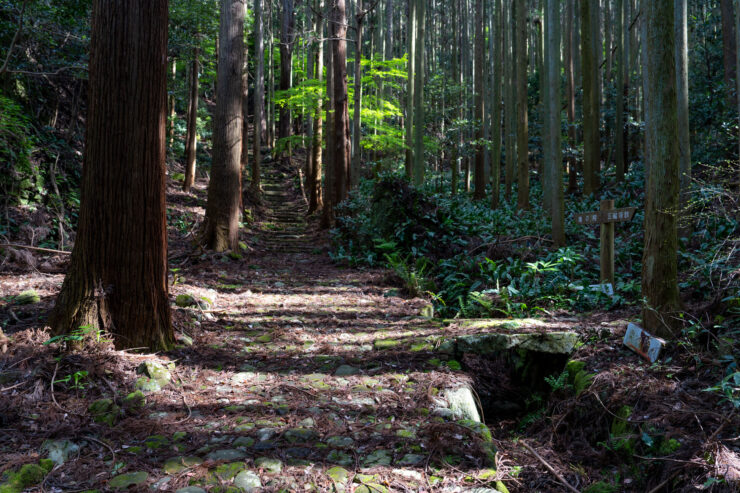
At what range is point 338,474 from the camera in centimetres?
254

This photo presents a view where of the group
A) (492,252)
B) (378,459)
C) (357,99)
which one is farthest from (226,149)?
(378,459)

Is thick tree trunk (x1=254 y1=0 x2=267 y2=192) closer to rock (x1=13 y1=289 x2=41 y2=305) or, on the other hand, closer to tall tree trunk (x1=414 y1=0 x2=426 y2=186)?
tall tree trunk (x1=414 y1=0 x2=426 y2=186)

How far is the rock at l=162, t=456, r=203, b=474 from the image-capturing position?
248cm

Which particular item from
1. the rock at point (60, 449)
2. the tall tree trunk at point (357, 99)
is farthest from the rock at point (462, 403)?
the tall tree trunk at point (357, 99)

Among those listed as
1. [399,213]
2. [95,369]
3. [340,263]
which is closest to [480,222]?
[399,213]

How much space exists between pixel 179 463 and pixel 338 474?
34.8 inches

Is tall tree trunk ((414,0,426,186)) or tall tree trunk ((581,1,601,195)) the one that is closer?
tall tree trunk ((581,1,601,195))

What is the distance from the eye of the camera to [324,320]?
5836 mm

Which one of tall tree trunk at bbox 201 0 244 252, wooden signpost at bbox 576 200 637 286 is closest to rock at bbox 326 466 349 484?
wooden signpost at bbox 576 200 637 286

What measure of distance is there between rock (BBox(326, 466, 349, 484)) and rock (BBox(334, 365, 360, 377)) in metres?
1.52

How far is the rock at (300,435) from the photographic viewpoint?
114 inches

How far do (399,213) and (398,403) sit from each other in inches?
267

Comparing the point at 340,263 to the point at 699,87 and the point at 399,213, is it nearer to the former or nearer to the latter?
the point at 399,213

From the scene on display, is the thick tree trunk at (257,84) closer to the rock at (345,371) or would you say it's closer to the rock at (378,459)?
the rock at (345,371)
